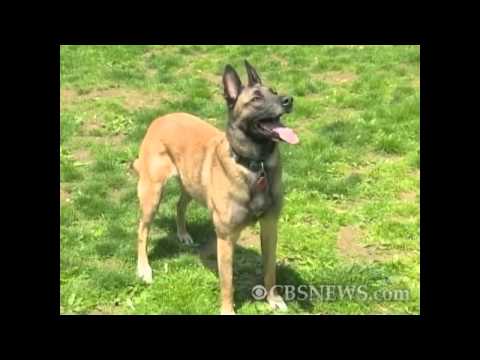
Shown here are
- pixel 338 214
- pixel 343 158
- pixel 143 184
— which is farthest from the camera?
pixel 343 158

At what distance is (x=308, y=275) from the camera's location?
6.38 meters

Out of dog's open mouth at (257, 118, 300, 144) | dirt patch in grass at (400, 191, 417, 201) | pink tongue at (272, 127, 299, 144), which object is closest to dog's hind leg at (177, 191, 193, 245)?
dog's open mouth at (257, 118, 300, 144)

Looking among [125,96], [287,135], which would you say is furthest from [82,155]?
[287,135]

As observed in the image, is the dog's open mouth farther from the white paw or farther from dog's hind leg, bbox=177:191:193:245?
the white paw

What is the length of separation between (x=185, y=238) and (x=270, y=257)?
5.08 ft

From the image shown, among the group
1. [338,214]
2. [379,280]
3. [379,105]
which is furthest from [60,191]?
[379,105]

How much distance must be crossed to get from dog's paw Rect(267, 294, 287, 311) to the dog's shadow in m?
0.15

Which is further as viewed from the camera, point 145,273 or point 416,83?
point 416,83

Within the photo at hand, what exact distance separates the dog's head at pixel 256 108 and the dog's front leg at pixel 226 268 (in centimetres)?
96

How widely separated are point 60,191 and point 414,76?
6.84 meters

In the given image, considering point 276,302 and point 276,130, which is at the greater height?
point 276,130

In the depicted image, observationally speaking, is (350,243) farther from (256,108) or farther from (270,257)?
(256,108)

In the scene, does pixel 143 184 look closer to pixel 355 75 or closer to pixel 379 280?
pixel 379 280

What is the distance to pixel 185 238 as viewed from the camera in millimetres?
7191
